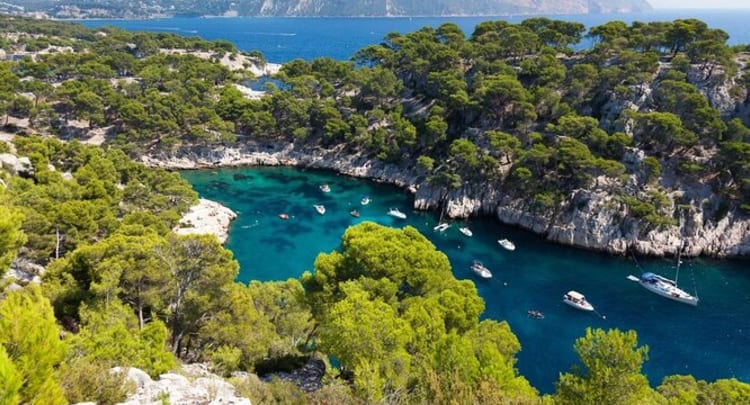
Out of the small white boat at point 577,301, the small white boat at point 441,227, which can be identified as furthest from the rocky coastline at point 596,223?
the small white boat at point 577,301

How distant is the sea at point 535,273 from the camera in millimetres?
30406

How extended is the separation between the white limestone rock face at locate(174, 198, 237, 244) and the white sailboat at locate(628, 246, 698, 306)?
35.9 meters

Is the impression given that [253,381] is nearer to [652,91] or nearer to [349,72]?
[652,91]

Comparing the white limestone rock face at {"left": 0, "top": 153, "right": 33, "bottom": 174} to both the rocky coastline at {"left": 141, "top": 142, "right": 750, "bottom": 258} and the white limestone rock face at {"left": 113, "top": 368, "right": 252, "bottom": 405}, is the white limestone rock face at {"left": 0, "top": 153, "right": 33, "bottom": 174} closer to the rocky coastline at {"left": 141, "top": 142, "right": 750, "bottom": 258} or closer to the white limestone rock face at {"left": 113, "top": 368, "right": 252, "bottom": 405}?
the white limestone rock face at {"left": 113, "top": 368, "right": 252, "bottom": 405}

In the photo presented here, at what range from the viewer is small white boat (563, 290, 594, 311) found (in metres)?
34.4

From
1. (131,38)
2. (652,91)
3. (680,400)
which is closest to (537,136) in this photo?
(652,91)

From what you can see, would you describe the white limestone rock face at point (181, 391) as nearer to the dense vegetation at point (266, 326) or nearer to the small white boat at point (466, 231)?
the dense vegetation at point (266, 326)

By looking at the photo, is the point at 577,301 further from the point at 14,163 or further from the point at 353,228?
the point at 14,163

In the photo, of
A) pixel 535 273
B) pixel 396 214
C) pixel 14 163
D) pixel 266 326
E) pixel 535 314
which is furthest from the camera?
pixel 396 214

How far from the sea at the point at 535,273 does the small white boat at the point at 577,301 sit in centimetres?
48

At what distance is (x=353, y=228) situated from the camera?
80.9 ft

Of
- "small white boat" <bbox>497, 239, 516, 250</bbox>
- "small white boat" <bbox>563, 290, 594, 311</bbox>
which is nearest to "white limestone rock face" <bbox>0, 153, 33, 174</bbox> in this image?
"small white boat" <bbox>497, 239, 516, 250</bbox>

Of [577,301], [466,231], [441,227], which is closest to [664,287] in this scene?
[577,301]

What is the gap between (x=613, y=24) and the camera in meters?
64.1
